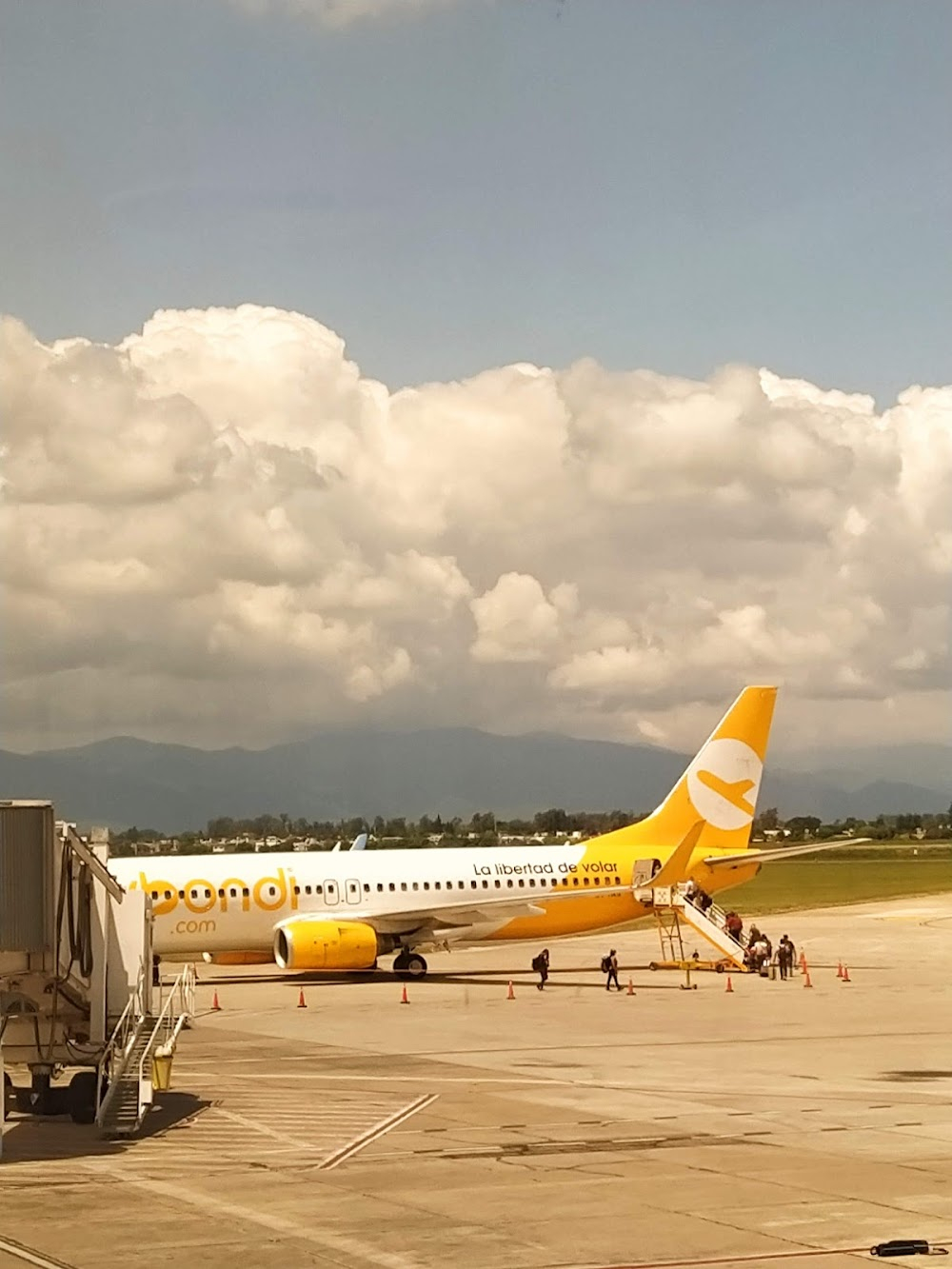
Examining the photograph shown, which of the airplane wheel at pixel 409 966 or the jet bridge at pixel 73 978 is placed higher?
the jet bridge at pixel 73 978

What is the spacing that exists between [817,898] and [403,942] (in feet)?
183

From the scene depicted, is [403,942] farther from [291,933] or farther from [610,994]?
[610,994]

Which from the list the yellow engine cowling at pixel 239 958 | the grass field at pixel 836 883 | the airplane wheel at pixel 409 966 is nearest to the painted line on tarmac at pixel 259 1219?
the yellow engine cowling at pixel 239 958

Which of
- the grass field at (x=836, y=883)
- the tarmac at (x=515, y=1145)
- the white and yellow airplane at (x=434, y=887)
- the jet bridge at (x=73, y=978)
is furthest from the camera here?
the grass field at (x=836, y=883)

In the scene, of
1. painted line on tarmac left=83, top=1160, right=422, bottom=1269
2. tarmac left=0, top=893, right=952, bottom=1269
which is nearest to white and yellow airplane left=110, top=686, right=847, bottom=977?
tarmac left=0, top=893, right=952, bottom=1269

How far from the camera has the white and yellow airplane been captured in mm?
53875

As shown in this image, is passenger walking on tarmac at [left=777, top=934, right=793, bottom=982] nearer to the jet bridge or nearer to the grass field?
the jet bridge

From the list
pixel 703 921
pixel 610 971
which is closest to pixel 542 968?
pixel 610 971

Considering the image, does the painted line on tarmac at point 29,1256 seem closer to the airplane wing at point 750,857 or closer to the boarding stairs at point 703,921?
the boarding stairs at point 703,921

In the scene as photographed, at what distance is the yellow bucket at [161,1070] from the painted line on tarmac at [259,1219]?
388 cm

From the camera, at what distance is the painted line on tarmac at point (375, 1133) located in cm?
2339

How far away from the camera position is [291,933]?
175 ft

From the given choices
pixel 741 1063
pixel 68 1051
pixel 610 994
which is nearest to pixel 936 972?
pixel 610 994

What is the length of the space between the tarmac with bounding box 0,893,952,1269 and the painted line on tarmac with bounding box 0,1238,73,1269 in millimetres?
47
